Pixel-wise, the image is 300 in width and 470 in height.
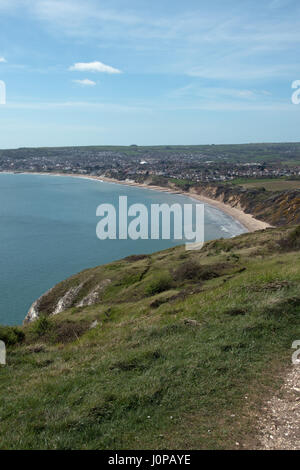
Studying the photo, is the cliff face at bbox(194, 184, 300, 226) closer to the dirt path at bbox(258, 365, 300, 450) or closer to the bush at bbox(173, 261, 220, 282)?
the bush at bbox(173, 261, 220, 282)

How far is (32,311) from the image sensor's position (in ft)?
127

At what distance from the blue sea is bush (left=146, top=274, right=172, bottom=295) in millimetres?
19204

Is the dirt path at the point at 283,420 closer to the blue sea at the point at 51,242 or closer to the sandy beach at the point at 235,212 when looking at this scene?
the blue sea at the point at 51,242

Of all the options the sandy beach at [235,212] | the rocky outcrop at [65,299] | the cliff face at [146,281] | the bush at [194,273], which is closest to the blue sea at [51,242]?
the sandy beach at [235,212]

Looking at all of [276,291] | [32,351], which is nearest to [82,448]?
[32,351]

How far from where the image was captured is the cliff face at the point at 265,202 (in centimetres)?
9325

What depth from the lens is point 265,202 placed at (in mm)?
108938

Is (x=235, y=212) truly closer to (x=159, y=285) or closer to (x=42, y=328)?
(x=159, y=285)

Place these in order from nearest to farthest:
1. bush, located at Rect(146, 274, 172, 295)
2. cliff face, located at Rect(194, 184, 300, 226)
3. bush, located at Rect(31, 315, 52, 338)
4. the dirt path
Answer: the dirt path, bush, located at Rect(31, 315, 52, 338), bush, located at Rect(146, 274, 172, 295), cliff face, located at Rect(194, 184, 300, 226)

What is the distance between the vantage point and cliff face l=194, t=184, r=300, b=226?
306ft

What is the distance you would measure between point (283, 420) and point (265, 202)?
107 m

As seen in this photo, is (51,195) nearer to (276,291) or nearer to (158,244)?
(158,244)

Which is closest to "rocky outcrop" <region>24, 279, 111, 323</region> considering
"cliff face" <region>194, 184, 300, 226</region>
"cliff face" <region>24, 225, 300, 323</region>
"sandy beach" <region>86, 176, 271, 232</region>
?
"cliff face" <region>24, 225, 300, 323</region>

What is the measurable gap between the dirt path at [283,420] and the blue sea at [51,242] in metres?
36.5
